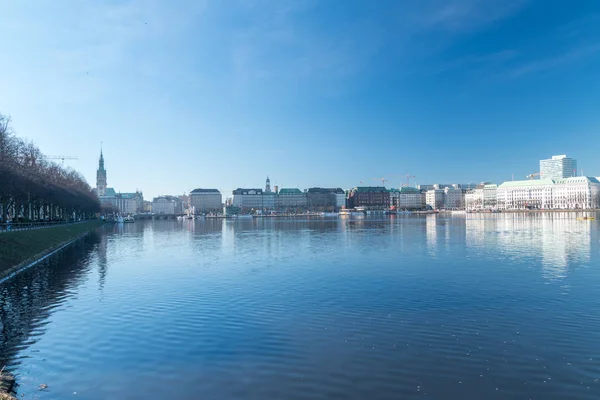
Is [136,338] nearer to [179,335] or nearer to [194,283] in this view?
[179,335]

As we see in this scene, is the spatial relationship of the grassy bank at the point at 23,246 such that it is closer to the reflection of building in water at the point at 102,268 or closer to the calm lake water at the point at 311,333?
the calm lake water at the point at 311,333

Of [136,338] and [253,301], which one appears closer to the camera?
[136,338]

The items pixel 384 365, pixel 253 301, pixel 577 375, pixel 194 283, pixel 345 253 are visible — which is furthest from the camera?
pixel 345 253

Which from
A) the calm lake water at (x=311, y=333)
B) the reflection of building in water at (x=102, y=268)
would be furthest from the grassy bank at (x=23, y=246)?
the reflection of building in water at (x=102, y=268)

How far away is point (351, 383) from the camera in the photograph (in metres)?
13.4

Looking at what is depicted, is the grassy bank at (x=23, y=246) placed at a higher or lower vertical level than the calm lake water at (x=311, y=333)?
higher

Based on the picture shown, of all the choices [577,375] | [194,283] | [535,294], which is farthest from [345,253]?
[577,375]

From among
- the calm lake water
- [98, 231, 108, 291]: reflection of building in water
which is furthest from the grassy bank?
[98, 231, 108, 291]: reflection of building in water

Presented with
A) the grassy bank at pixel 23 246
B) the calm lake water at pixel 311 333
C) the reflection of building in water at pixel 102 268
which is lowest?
the calm lake water at pixel 311 333

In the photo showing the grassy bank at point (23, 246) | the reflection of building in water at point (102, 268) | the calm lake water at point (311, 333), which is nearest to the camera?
the calm lake water at point (311, 333)

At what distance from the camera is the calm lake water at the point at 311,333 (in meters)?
13.4

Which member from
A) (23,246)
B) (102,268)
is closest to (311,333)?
(102,268)

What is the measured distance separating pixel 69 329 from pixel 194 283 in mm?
11536

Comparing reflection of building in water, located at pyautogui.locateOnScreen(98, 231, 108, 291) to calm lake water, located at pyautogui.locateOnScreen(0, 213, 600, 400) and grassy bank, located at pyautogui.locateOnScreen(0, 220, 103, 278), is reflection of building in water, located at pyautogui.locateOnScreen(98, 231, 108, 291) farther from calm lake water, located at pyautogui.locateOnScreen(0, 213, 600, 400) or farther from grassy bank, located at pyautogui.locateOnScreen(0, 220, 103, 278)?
grassy bank, located at pyautogui.locateOnScreen(0, 220, 103, 278)
